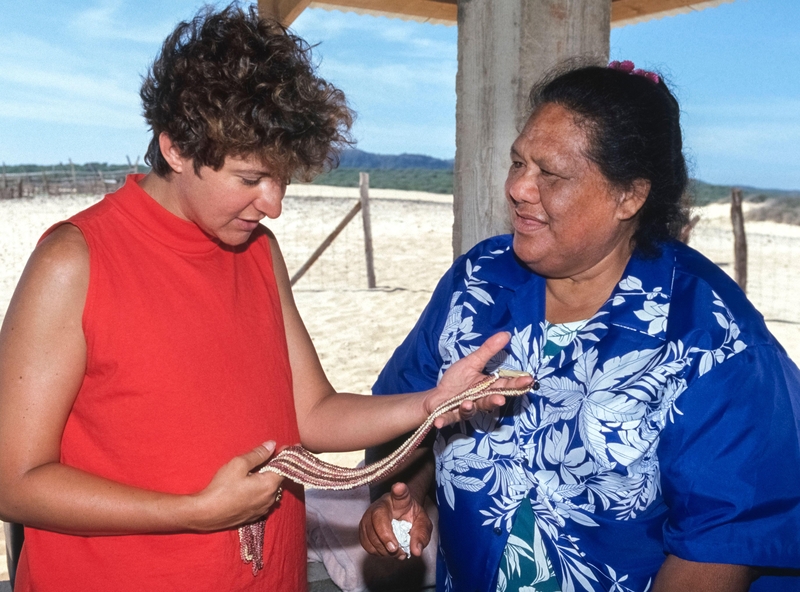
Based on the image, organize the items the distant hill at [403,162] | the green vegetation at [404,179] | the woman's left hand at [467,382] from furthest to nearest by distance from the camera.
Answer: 1. the distant hill at [403,162]
2. the green vegetation at [404,179]
3. the woman's left hand at [467,382]

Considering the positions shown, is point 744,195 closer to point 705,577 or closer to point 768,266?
point 768,266

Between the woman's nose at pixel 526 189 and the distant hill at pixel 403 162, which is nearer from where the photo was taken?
the woman's nose at pixel 526 189

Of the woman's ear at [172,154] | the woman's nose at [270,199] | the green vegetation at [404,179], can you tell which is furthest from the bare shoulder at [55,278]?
the green vegetation at [404,179]

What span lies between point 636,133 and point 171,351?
1383mm

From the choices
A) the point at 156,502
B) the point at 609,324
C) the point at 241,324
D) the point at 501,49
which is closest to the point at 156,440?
the point at 156,502

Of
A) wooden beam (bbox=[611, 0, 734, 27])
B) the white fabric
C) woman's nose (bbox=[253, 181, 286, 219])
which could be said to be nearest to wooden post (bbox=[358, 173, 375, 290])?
wooden beam (bbox=[611, 0, 734, 27])

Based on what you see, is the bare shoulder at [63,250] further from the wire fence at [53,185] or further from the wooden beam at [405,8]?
the wire fence at [53,185]

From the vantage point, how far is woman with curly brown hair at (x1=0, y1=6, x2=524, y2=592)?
1581 mm

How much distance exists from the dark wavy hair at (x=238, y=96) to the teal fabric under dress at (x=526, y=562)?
112 centimetres

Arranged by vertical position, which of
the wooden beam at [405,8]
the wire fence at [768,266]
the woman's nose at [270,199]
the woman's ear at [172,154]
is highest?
the wooden beam at [405,8]

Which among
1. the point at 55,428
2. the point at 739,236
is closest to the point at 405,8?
the point at 55,428

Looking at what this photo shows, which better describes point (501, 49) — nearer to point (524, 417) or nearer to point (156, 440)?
point (524, 417)

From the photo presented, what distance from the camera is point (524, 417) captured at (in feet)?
7.08

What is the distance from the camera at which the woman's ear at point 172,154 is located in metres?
1.74
